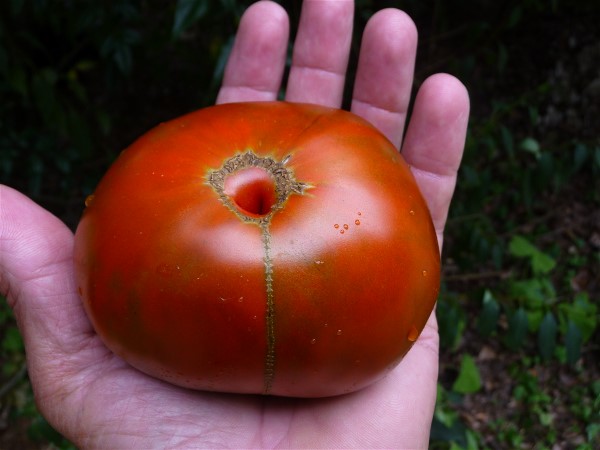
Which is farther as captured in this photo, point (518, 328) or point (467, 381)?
point (467, 381)

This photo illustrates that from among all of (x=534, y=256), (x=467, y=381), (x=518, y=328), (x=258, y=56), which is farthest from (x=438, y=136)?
(x=467, y=381)

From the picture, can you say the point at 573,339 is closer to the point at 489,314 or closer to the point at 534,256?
the point at 489,314

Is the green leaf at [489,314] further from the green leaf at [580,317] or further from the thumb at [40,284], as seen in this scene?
the thumb at [40,284]

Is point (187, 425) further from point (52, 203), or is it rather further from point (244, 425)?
A: point (52, 203)

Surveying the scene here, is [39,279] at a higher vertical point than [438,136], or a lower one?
lower

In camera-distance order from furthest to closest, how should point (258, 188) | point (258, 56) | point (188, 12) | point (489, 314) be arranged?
point (489, 314) → point (258, 56) → point (188, 12) → point (258, 188)

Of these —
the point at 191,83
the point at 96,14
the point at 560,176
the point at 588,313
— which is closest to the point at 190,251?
the point at 96,14
